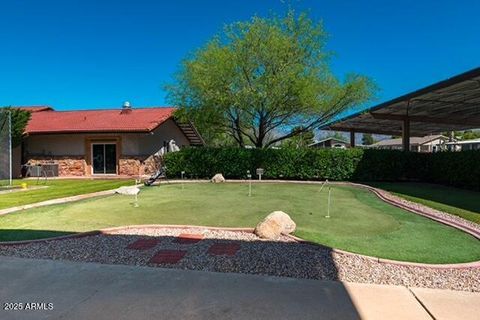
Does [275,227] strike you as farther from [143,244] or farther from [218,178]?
[218,178]

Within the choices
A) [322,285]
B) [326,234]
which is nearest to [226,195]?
[326,234]

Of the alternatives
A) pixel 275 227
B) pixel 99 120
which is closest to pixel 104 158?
pixel 99 120

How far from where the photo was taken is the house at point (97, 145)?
2198 cm

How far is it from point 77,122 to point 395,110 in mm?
17859

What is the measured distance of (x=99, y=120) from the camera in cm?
2381

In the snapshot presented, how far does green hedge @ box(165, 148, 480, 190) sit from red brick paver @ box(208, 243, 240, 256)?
13335mm

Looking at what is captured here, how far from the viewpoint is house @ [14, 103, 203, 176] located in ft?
72.1


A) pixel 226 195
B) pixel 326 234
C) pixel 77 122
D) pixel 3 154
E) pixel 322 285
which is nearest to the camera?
pixel 322 285

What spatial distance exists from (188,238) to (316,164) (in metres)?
13.3

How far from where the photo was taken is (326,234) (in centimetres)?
692

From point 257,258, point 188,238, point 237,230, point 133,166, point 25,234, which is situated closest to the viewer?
point 257,258

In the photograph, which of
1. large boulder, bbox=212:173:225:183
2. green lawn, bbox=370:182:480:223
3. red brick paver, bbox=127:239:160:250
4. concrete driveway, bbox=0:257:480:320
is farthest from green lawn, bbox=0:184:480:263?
large boulder, bbox=212:173:225:183

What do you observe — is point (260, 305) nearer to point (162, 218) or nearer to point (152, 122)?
point (162, 218)

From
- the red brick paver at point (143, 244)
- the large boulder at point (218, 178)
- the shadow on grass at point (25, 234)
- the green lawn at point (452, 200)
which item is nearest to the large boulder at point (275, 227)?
the red brick paver at point (143, 244)
